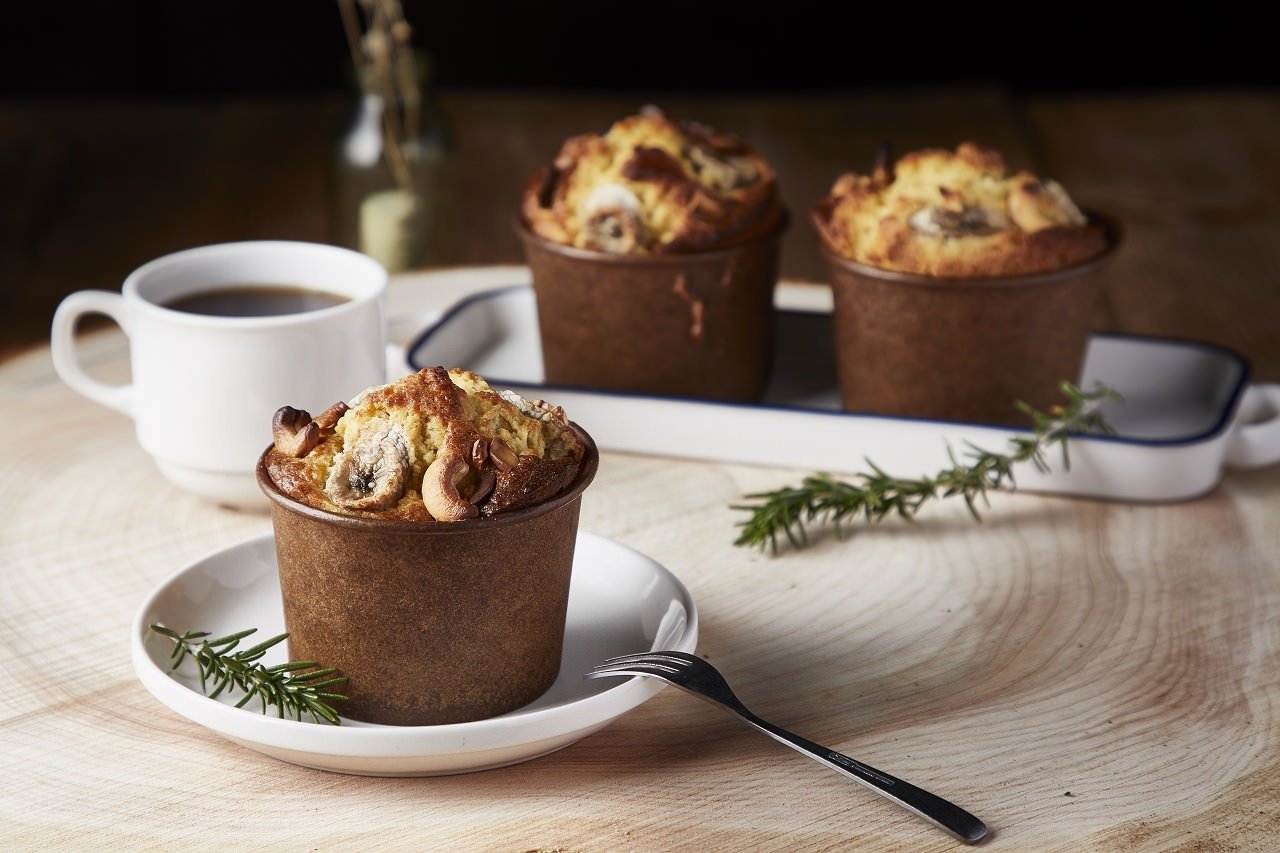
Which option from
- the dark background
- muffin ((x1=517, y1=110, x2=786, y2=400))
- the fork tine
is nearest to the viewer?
the fork tine

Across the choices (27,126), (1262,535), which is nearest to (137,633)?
(1262,535)

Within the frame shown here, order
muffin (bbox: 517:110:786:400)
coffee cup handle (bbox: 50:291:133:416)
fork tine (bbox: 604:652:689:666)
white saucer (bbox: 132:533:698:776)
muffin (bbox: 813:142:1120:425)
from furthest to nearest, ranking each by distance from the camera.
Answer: muffin (bbox: 517:110:786:400) < muffin (bbox: 813:142:1120:425) < coffee cup handle (bbox: 50:291:133:416) < fork tine (bbox: 604:652:689:666) < white saucer (bbox: 132:533:698:776)

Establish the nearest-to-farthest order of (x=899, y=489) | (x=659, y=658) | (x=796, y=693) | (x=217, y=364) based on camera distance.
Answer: (x=659, y=658), (x=796, y=693), (x=217, y=364), (x=899, y=489)

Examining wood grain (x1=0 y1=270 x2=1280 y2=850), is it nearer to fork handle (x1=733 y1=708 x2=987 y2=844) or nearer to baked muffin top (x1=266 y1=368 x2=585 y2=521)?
fork handle (x1=733 y1=708 x2=987 y2=844)

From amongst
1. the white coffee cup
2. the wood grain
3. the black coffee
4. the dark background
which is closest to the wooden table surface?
the wood grain

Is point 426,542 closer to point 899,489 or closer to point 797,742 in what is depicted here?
point 797,742

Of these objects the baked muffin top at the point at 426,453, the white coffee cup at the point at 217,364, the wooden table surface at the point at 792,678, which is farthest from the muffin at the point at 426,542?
the white coffee cup at the point at 217,364

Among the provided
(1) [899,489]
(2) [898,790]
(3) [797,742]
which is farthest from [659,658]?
(1) [899,489]

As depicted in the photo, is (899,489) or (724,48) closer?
(899,489)
